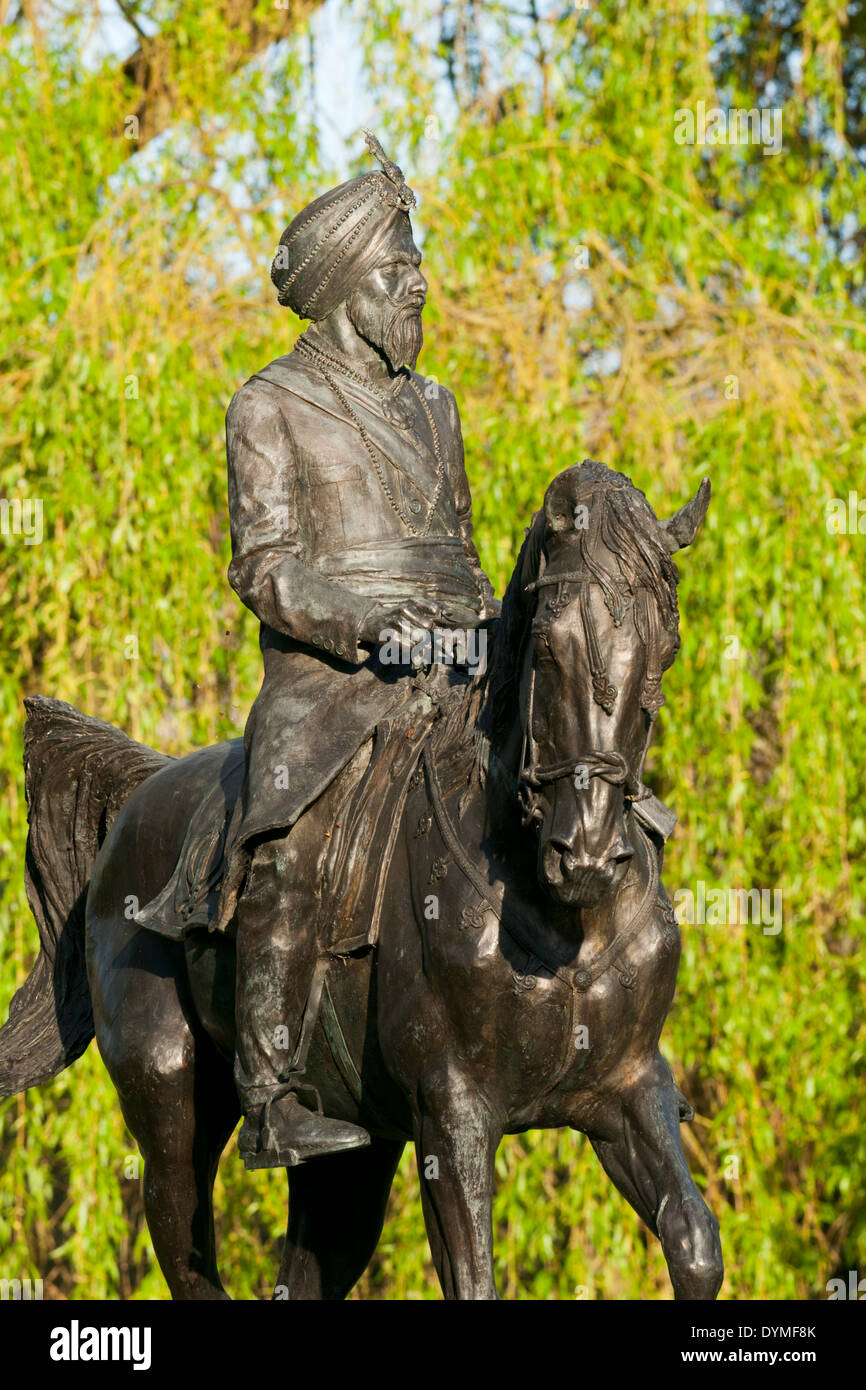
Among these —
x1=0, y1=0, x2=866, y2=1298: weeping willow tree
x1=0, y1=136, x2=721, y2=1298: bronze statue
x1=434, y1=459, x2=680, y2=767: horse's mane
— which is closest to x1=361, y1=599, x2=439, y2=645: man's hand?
x1=0, y1=136, x2=721, y2=1298: bronze statue

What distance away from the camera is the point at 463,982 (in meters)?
3.67

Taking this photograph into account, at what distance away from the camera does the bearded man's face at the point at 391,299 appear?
4234 millimetres

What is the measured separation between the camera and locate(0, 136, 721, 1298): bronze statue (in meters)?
3.39

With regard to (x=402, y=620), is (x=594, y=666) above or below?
below

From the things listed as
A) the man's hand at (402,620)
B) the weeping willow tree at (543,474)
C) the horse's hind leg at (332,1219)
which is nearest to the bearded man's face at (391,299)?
the man's hand at (402,620)

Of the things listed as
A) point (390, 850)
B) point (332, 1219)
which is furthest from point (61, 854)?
point (390, 850)

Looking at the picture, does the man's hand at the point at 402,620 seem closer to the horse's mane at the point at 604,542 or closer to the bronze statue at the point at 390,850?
the bronze statue at the point at 390,850

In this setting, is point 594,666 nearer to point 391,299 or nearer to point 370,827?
point 370,827

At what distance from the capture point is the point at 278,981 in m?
3.96

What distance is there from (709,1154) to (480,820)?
3413 mm

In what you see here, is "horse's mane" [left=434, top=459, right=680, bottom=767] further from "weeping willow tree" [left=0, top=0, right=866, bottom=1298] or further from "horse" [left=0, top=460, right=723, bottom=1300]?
"weeping willow tree" [left=0, top=0, right=866, bottom=1298]

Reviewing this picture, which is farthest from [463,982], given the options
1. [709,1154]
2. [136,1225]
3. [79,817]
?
[136,1225]

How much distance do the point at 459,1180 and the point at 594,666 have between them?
0.99 m

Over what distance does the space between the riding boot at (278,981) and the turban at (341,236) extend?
1.15 m
